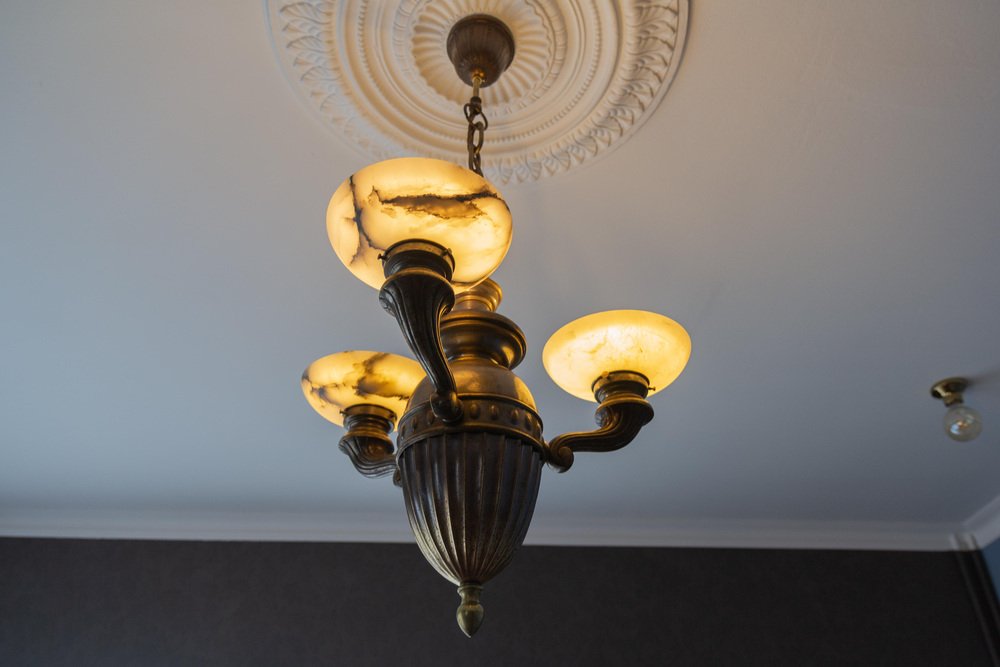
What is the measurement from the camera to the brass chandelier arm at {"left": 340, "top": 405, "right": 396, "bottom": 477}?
1.20 m

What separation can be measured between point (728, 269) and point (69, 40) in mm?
1518

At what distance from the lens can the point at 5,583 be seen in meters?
3.03

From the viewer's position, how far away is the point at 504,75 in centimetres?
143

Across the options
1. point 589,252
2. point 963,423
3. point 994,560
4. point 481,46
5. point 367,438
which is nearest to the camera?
point 367,438

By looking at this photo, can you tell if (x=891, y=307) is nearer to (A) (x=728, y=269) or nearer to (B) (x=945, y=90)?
(A) (x=728, y=269)

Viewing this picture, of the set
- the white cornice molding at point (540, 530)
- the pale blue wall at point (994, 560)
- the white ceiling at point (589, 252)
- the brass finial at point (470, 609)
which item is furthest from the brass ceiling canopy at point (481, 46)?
the pale blue wall at point (994, 560)

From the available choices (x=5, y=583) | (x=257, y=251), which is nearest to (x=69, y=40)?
(x=257, y=251)

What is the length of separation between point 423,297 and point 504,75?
751mm

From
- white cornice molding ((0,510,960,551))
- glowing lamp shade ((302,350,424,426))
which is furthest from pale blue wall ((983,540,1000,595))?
glowing lamp shade ((302,350,424,426))

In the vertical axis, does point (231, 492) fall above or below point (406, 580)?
above

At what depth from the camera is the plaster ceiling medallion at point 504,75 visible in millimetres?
1313

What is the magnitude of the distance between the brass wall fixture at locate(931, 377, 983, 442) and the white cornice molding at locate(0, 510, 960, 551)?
111 cm

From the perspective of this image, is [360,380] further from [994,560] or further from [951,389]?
[994,560]

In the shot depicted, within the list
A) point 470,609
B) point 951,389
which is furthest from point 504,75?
point 951,389
